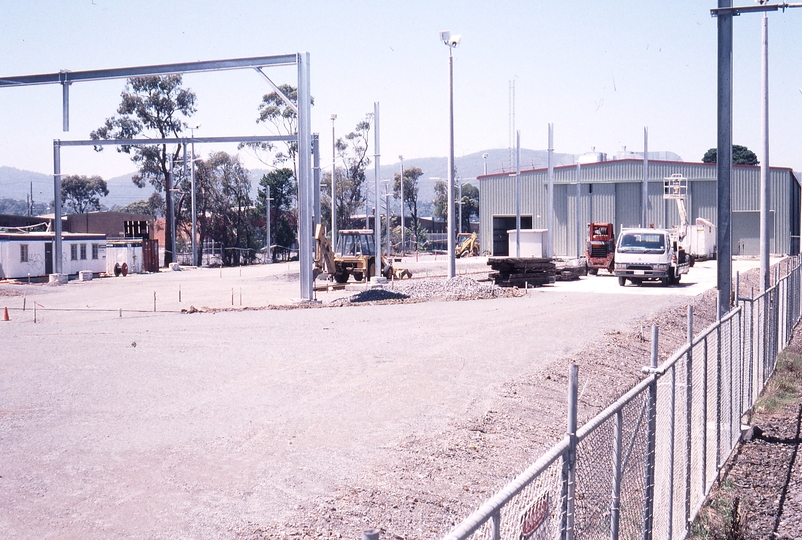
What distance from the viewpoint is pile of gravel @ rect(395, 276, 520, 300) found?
28672 mm

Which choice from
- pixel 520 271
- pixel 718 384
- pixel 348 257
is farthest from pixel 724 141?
pixel 348 257

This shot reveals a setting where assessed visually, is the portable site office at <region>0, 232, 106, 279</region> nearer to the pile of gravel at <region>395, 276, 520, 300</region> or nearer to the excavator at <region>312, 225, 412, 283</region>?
the excavator at <region>312, 225, 412, 283</region>

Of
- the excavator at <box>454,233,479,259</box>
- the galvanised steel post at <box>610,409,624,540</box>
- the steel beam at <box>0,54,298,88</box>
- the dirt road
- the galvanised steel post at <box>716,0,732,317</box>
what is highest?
the steel beam at <box>0,54,298,88</box>

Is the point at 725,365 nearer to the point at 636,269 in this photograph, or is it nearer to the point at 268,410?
the point at 268,410

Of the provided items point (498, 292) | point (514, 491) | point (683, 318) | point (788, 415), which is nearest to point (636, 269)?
point (498, 292)

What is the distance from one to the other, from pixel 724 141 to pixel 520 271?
70.4 ft

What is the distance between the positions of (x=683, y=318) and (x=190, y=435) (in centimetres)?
1678

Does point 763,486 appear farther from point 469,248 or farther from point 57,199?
point 469,248

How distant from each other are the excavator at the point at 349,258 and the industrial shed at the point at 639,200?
1036 inches

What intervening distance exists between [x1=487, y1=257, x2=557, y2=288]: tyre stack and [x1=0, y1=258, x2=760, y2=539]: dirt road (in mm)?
8949

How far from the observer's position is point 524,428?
10.4 meters

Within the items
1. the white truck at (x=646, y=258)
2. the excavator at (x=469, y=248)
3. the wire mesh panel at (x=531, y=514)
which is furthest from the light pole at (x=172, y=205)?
the wire mesh panel at (x=531, y=514)

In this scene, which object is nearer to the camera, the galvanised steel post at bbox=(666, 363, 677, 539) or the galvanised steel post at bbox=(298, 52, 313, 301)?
the galvanised steel post at bbox=(666, 363, 677, 539)

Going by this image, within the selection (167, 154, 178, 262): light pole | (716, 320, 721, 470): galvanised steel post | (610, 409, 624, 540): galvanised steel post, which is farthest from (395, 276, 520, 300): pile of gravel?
(167, 154, 178, 262): light pole
